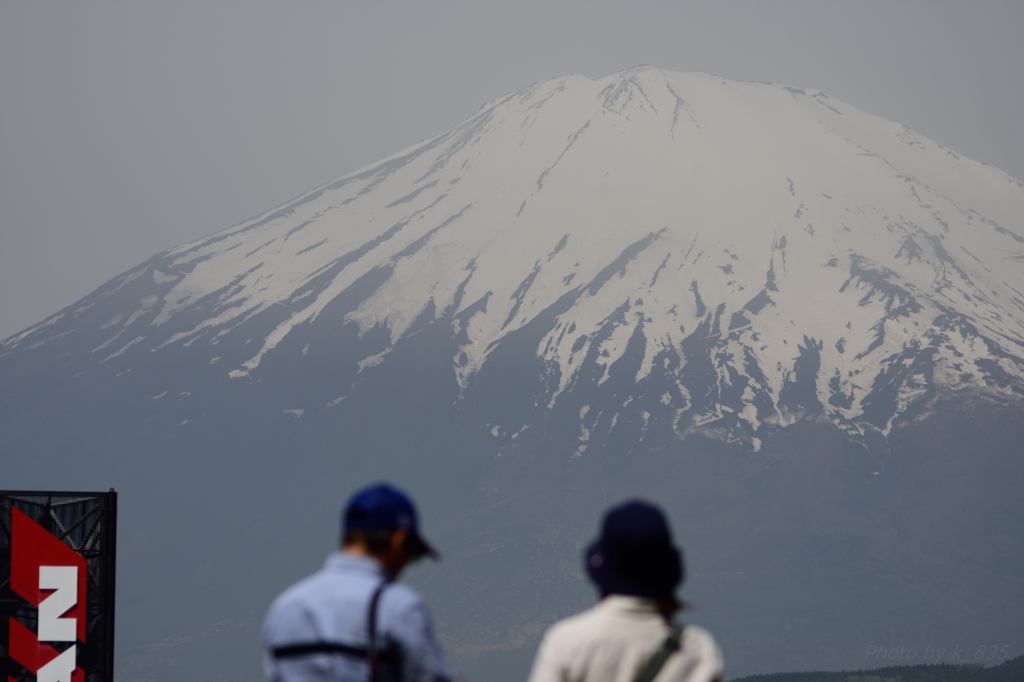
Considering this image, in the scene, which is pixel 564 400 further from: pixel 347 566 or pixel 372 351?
pixel 347 566

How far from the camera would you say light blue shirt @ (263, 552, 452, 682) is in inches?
135

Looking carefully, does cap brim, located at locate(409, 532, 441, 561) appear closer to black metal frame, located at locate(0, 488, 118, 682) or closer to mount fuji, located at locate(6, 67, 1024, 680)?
black metal frame, located at locate(0, 488, 118, 682)

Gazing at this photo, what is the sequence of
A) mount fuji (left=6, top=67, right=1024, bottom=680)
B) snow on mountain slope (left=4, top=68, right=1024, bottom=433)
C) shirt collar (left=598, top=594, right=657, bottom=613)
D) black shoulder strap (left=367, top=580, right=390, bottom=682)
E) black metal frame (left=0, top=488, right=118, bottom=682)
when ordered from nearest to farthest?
black shoulder strap (left=367, top=580, right=390, bottom=682), shirt collar (left=598, top=594, right=657, bottom=613), black metal frame (left=0, top=488, right=118, bottom=682), mount fuji (left=6, top=67, right=1024, bottom=680), snow on mountain slope (left=4, top=68, right=1024, bottom=433)

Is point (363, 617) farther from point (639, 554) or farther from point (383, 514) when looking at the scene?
point (639, 554)

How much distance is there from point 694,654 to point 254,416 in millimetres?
163259

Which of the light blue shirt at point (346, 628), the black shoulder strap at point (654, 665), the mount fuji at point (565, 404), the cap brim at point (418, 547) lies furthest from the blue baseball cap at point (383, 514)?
the mount fuji at point (565, 404)

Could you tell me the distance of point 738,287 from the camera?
17362 cm

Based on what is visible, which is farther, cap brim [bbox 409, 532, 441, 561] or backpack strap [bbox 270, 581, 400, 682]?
cap brim [bbox 409, 532, 441, 561]

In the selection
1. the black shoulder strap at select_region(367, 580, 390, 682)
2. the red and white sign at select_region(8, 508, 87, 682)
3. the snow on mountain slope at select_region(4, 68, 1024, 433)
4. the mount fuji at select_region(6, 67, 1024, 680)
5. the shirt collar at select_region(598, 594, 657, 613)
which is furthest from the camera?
the snow on mountain slope at select_region(4, 68, 1024, 433)

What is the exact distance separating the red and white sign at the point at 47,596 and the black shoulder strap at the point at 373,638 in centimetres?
1284

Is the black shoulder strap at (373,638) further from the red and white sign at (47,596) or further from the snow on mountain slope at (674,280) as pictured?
the snow on mountain slope at (674,280)

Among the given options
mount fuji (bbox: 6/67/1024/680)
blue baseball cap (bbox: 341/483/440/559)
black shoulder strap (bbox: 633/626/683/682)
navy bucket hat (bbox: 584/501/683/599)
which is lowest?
black shoulder strap (bbox: 633/626/683/682)

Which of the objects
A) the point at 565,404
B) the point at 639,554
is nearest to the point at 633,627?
the point at 639,554

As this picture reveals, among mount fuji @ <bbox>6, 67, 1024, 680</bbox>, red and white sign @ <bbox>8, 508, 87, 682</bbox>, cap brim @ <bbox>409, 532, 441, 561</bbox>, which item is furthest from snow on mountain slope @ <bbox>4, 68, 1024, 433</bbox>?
cap brim @ <bbox>409, 532, 441, 561</bbox>
